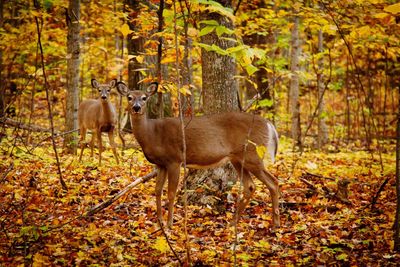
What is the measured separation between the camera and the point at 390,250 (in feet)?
16.0

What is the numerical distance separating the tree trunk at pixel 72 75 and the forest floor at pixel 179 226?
1595 millimetres

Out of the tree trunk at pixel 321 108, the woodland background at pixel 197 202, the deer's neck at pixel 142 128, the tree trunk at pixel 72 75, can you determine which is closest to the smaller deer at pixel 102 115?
the tree trunk at pixel 72 75

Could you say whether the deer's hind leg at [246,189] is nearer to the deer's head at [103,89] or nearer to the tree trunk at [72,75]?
the tree trunk at [72,75]

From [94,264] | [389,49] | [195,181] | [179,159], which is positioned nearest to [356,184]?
[389,49]

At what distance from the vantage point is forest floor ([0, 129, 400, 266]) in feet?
15.5

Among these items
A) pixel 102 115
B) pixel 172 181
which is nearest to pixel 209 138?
pixel 172 181

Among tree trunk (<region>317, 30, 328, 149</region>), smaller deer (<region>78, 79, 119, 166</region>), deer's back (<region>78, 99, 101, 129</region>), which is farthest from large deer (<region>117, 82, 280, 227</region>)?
tree trunk (<region>317, 30, 328, 149</region>)

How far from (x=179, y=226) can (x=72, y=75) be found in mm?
4978

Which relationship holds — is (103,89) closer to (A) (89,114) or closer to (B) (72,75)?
(A) (89,114)

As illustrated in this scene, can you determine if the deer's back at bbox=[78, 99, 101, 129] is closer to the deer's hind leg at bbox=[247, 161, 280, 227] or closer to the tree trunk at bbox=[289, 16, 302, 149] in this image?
the tree trunk at bbox=[289, 16, 302, 149]

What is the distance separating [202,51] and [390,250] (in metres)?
3.85

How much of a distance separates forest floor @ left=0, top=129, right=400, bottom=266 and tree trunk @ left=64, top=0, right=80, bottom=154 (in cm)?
159

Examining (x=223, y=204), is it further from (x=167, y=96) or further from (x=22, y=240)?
(x=167, y=96)

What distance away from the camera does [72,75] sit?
9531 mm
